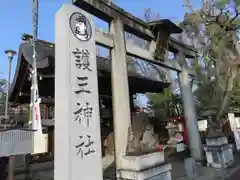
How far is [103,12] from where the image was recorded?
539 centimetres

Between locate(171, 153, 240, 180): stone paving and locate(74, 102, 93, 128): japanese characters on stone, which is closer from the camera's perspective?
locate(74, 102, 93, 128): japanese characters on stone

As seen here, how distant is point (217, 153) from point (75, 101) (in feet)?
21.5

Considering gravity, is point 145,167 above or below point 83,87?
below

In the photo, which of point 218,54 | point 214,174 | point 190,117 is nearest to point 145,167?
point 214,174

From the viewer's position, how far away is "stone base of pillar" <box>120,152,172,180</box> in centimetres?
415

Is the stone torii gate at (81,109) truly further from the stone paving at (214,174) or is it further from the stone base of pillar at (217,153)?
the stone base of pillar at (217,153)

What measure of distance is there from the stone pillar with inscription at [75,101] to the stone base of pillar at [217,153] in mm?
5930

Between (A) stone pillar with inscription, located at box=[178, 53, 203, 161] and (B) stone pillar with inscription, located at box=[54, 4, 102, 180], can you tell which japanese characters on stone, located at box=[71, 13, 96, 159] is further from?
(A) stone pillar with inscription, located at box=[178, 53, 203, 161]

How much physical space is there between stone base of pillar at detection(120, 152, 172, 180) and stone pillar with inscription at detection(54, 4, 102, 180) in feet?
4.07

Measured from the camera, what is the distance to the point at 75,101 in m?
3.15

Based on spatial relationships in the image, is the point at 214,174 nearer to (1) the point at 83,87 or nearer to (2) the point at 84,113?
(2) the point at 84,113

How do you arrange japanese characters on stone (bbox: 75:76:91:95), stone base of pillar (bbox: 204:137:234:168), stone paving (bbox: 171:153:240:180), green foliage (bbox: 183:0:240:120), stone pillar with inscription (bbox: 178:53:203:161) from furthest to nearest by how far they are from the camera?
green foliage (bbox: 183:0:240:120) → stone pillar with inscription (bbox: 178:53:203:161) → stone base of pillar (bbox: 204:137:234:168) → stone paving (bbox: 171:153:240:180) → japanese characters on stone (bbox: 75:76:91:95)

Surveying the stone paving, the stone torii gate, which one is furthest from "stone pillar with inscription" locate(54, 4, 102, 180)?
the stone paving

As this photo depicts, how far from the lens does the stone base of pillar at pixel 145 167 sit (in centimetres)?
415
